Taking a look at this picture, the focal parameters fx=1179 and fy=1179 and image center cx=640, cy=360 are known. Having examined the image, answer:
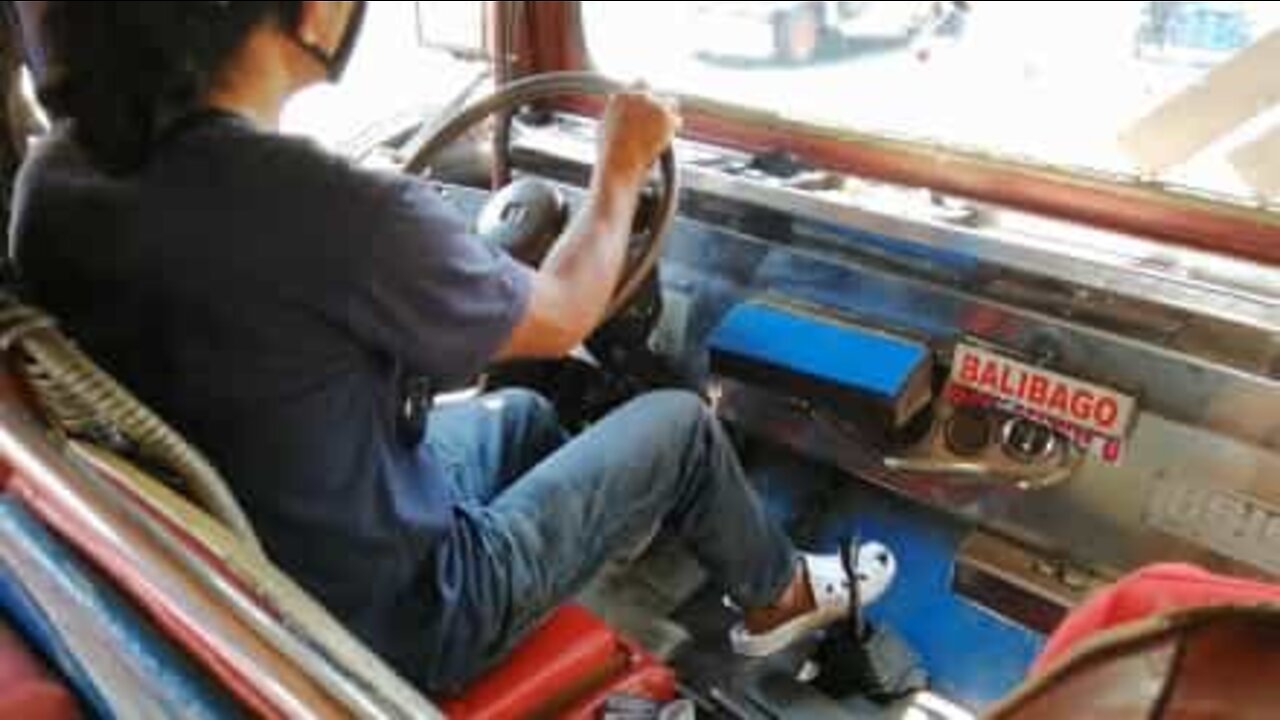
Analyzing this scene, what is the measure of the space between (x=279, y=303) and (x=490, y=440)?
0.67m

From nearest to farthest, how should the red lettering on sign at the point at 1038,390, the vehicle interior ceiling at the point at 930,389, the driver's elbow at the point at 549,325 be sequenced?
the driver's elbow at the point at 549,325
the vehicle interior ceiling at the point at 930,389
the red lettering on sign at the point at 1038,390

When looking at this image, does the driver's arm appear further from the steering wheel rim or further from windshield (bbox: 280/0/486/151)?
windshield (bbox: 280/0/486/151)

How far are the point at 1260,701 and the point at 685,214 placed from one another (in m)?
1.58

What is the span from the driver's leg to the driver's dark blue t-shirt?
0.92 ft

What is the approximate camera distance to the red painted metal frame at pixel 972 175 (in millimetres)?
1750

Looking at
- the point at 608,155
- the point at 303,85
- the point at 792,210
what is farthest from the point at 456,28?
the point at 303,85

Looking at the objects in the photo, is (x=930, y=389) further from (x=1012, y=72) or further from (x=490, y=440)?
(x=1012, y=72)

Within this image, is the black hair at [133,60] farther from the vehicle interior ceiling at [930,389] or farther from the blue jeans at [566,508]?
the blue jeans at [566,508]

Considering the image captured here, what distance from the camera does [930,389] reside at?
192 cm

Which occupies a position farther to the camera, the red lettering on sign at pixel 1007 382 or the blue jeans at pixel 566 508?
the red lettering on sign at pixel 1007 382

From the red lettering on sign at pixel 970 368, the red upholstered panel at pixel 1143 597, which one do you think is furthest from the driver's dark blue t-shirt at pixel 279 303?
the red lettering on sign at pixel 970 368

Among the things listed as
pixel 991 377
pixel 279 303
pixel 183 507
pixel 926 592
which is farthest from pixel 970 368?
pixel 183 507

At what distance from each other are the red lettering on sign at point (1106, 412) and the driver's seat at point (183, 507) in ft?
2.78

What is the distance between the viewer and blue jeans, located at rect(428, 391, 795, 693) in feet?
4.91
